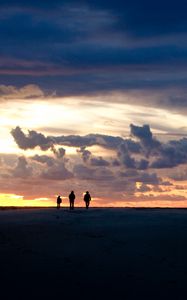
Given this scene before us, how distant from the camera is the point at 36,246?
26.6 metres

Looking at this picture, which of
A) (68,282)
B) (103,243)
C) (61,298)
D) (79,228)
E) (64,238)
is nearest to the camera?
(61,298)

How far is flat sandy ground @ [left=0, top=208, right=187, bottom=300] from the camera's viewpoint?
715 inches

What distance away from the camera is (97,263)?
21641 millimetres

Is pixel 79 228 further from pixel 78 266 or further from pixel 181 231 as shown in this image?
pixel 78 266

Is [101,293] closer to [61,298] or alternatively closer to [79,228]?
[61,298]

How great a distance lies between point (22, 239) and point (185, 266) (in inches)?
422

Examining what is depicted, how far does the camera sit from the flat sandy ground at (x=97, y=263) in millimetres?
18156

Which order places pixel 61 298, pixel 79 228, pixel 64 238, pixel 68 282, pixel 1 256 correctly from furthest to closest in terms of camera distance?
pixel 79 228 → pixel 64 238 → pixel 1 256 → pixel 68 282 → pixel 61 298

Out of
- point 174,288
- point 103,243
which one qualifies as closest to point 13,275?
point 174,288

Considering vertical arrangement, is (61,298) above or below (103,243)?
below

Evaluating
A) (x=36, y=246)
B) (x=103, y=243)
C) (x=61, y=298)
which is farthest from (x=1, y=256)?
(x=61, y=298)

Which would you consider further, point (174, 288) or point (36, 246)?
point (36, 246)

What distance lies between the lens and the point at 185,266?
20.9m

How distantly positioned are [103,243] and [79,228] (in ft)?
26.6
